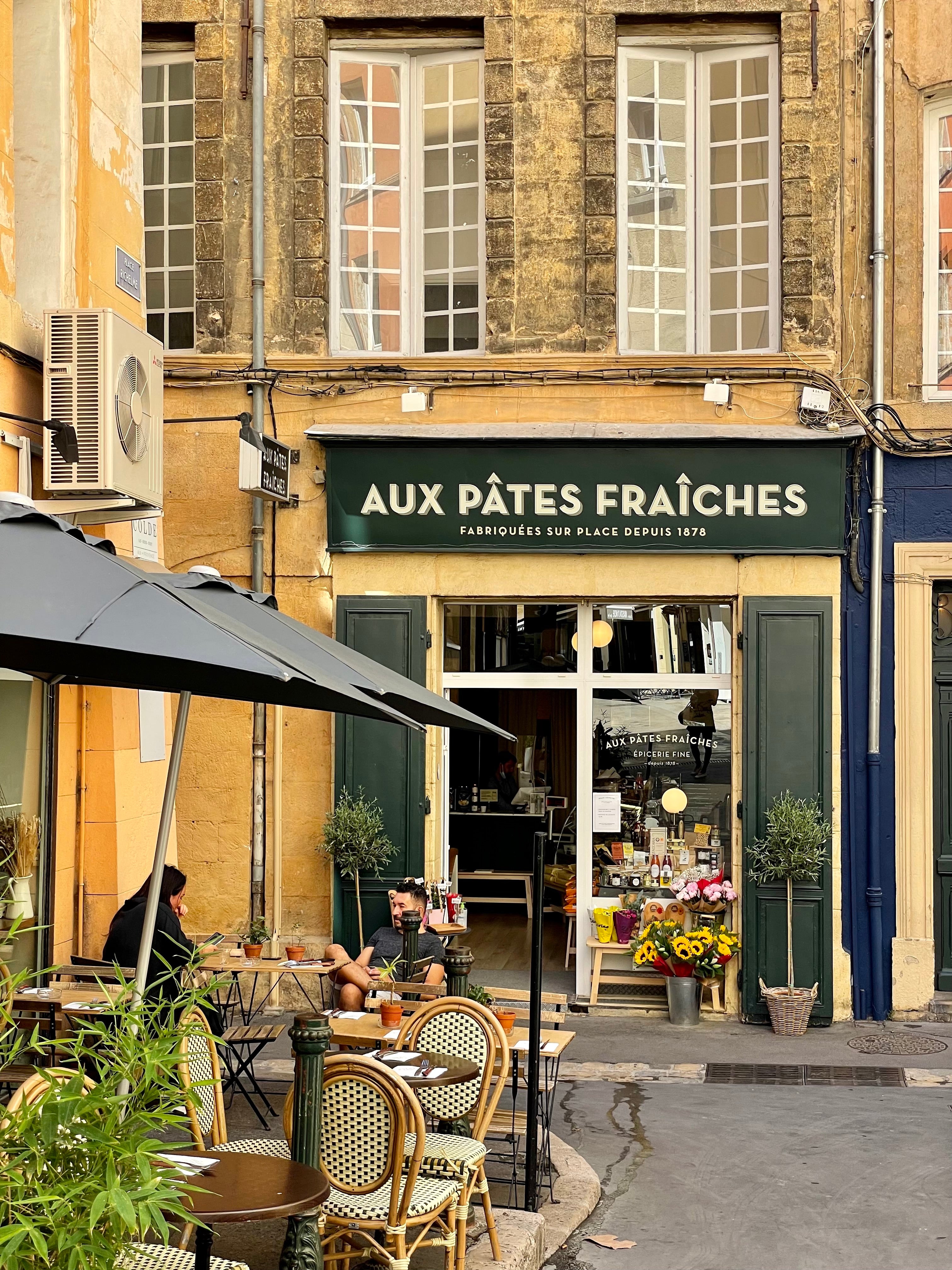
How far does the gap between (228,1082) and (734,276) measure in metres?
7.00

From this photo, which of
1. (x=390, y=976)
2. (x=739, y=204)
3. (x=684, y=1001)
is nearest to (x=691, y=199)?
(x=739, y=204)

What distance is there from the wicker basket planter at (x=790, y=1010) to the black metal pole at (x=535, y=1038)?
4.30 m

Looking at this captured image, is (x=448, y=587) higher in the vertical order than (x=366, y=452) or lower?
lower

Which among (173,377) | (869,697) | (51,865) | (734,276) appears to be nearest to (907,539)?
(869,697)

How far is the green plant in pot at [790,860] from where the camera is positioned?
10.3 meters

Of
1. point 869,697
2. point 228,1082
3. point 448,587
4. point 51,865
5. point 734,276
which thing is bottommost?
point 228,1082

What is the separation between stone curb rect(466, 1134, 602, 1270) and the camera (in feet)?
18.8

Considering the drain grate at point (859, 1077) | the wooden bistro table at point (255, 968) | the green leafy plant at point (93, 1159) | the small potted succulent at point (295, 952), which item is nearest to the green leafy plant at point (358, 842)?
the small potted succulent at point (295, 952)

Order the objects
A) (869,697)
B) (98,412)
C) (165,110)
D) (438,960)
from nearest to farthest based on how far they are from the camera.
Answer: (98,412) → (438,960) → (869,697) → (165,110)

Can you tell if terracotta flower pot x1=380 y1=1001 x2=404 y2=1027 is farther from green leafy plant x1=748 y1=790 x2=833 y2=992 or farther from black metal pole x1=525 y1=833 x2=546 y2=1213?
green leafy plant x1=748 y1=790 x2=833 y2=992

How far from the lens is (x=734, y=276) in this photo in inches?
449

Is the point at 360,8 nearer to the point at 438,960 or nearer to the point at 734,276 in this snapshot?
the point at 734,276

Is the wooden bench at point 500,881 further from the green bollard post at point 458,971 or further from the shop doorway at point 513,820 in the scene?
the green bollard post at point 458,971

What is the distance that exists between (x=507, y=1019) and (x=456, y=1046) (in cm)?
69
